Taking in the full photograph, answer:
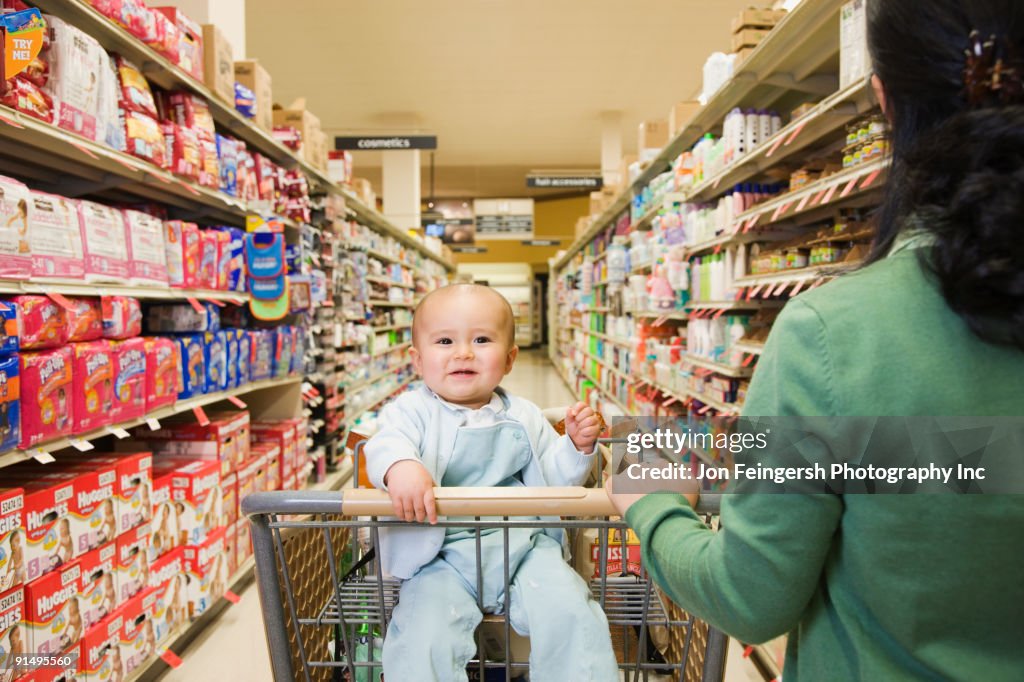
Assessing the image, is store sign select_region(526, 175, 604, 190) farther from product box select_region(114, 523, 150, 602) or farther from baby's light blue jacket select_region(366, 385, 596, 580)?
baby's light blue jacket select_region(366, 385, 596, 580)

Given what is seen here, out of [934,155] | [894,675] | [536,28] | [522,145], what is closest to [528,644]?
[894,675]

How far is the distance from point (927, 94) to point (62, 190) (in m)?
2.91

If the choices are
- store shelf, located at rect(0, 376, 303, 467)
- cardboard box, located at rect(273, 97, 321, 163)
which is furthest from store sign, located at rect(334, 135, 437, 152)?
store shelf, located at rect(0, 376, 303, 467)

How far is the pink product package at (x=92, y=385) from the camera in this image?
79.7 inches

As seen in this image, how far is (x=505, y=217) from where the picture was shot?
13805mm

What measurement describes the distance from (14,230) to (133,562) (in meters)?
1.21

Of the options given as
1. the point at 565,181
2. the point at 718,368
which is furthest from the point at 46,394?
the point at 565,181

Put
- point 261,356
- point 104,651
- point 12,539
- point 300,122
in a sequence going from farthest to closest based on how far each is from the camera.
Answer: point 300,122
point 261,356
point 104,651
point 12,539

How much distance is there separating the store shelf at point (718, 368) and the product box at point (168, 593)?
8.16 ft

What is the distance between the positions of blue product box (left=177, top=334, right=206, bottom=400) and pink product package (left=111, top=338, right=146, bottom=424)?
1.06 feet

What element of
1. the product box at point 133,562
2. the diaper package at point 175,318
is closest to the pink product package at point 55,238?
the diaper package at point 175,318

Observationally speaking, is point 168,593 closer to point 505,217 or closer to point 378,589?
point 378,589

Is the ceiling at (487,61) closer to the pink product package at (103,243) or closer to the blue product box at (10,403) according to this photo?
the pink product package at (103,243)

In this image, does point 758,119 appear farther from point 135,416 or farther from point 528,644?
point 135,416
